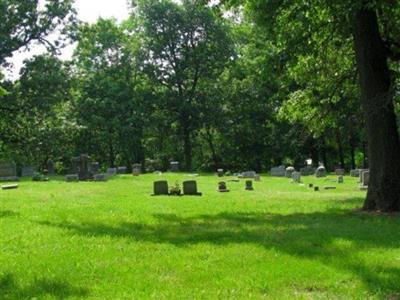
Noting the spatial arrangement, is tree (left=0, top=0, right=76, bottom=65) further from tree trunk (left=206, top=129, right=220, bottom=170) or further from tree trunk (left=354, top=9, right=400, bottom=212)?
tree trunk (left=354, top=9, right=400, bottom=212)

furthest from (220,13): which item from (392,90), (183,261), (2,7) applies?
(2,7)

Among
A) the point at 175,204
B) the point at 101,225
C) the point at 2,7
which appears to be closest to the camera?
the point at 101,225

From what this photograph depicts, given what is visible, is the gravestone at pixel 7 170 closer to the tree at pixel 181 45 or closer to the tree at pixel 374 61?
the tree at pixel 374 61

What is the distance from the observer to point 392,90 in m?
14.0

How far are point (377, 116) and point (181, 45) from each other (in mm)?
39828

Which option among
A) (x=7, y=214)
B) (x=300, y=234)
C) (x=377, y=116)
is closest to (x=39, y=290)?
(x=300, y=234)

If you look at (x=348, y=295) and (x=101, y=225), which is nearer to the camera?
(x=348, y=295)

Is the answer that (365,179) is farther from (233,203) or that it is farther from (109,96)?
(109,96)

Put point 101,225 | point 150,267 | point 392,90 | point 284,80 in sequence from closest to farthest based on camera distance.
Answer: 1. point 150,267
2. point 101,225
3. point 392,90
4. point 284,80

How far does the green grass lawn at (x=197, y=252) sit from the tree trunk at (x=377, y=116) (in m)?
0.93

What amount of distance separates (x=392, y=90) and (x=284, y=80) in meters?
6.21

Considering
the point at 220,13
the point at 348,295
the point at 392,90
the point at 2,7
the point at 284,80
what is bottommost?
the point at 348,295

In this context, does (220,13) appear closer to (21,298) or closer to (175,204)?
(175,204)

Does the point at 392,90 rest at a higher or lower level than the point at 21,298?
higher
